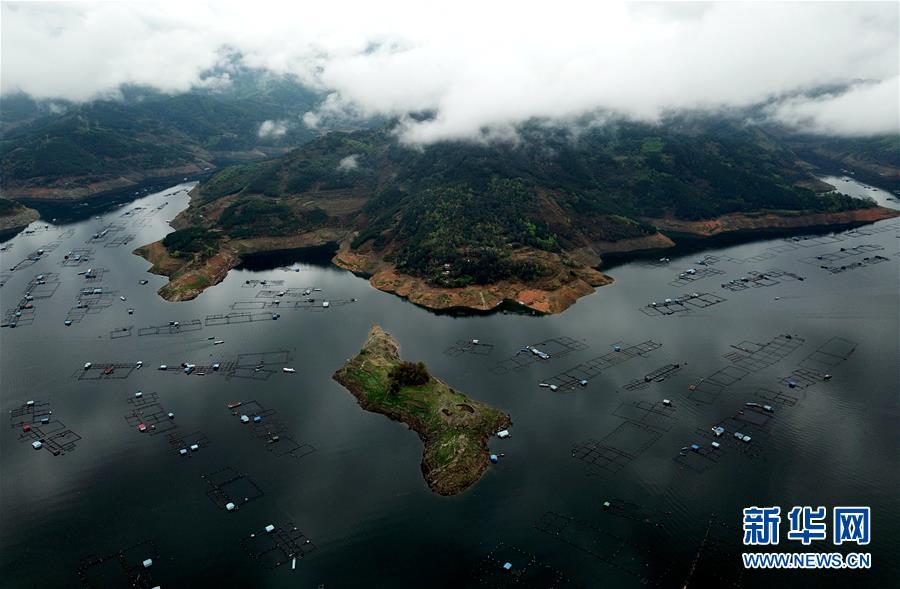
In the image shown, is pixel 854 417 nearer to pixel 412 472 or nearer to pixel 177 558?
pixel 412 472

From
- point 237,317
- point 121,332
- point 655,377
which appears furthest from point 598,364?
point 121,332

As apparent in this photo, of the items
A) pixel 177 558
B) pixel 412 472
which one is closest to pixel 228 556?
pixel 177 558

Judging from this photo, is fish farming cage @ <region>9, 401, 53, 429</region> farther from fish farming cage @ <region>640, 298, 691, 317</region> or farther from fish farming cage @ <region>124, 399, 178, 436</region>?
fish farming cage @ <region>640, 298, 691, 317</region>

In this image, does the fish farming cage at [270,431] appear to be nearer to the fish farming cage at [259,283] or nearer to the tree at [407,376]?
the tree at [407,376]

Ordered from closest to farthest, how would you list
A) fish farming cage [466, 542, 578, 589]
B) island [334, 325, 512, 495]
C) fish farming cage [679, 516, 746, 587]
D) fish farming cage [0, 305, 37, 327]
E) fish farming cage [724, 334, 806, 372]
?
fish farming cage [466, 542, 578, 589]
fish farming cage [679, 516, 746, 587]
island [334, 325, 512, 495]
fish farming cage [724, 334, 806, 372]
fish farming cage [0, 305, 37, 327]

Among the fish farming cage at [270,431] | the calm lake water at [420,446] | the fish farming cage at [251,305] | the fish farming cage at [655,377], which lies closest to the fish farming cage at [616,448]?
the calm lake water at [420,446]

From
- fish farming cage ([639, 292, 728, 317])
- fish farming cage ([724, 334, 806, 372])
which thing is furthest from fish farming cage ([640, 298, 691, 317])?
fish farming cage ([724, 334, 806, 372])

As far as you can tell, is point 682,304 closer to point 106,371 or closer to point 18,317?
point 106,371
